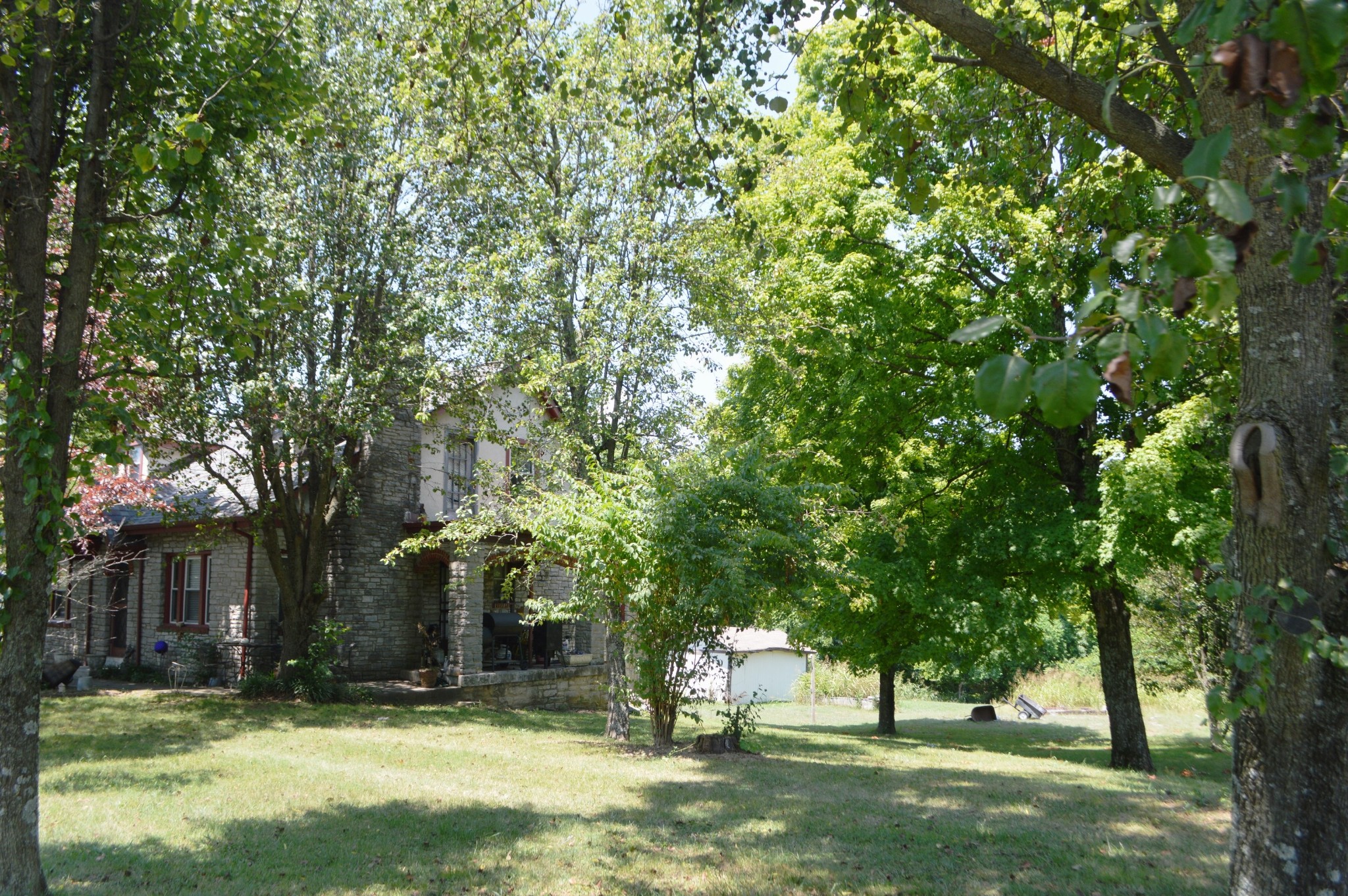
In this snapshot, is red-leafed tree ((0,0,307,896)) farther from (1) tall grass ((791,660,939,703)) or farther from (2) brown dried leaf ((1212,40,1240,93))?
(1) tall grass ((791,660,939,703))

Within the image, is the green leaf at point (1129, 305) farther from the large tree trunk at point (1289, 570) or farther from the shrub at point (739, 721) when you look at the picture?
the shrub at point (739, 721)

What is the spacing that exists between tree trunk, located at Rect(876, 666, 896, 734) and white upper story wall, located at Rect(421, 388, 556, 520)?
28.5 feet

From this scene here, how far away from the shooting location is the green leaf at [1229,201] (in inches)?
59.3

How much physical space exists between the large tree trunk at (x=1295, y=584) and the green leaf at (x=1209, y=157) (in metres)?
2.16

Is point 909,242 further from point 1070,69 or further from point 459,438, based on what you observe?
point 1070,69

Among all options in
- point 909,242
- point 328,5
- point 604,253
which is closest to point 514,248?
point 604,253

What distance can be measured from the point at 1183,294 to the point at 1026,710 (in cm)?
2874

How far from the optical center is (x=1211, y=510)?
1115 centimetres

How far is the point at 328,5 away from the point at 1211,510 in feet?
47.9

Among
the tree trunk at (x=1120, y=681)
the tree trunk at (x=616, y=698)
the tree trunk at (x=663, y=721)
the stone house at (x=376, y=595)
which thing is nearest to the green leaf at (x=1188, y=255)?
the tree trunk at (x=663, y=721)

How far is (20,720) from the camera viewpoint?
4859mm

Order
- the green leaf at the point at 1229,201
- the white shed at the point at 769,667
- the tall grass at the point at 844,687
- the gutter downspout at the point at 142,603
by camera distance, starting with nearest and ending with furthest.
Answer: the green leaf at the point at 1229,201 → the gutter downspout at the point at 142,603 → the tall grass at the point at 844,687 → the white shed at the point at 769,667

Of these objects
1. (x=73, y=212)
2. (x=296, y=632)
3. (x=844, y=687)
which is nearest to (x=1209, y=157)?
(x=73, y=212)

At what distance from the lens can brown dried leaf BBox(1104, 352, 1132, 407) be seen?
5.47 ft
